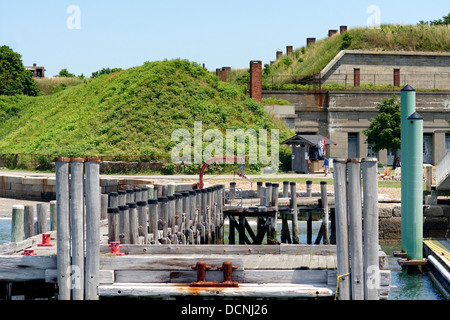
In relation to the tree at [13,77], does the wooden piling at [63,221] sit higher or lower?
lower

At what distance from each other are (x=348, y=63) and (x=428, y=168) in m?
36.6

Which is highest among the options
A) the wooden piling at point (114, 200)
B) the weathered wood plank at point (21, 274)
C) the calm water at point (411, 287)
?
the wooden piling at point (114, 200)

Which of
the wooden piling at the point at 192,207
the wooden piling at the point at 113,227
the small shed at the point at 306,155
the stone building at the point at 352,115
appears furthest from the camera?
the stone building at the point at 352,115

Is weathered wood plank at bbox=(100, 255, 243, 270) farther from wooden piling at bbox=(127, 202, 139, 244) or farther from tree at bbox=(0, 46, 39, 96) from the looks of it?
tree at bbox=(0, 46, 39, 96)

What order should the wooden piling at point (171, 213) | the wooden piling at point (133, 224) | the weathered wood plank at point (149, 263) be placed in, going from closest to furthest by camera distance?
the weathered wood plank at point (149, 263)
the wooden piling at point (133, 224)
the wooden piling at point (171, 213)

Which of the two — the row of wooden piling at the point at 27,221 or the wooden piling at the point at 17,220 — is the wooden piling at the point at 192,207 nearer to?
the row of wooden piling at the point at 27,221

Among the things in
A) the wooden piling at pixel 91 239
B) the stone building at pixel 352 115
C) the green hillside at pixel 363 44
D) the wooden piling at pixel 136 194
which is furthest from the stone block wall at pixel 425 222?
the green hillside at pixel 363 44

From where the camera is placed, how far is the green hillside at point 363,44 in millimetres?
65750

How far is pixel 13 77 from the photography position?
85000mm

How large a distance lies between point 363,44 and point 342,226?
56577 millimetres

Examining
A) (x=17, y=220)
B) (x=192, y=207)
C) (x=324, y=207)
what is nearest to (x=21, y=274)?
(x=17, y=220)

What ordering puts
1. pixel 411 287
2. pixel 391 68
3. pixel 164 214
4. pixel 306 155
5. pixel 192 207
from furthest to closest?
pixel 391 68 < pixel 306 155 < pixel 192 207 < pixel 411 287 < pixel 164 214

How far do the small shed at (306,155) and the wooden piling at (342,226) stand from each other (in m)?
35.2

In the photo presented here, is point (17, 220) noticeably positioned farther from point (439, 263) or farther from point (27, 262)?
point (439, 263)
